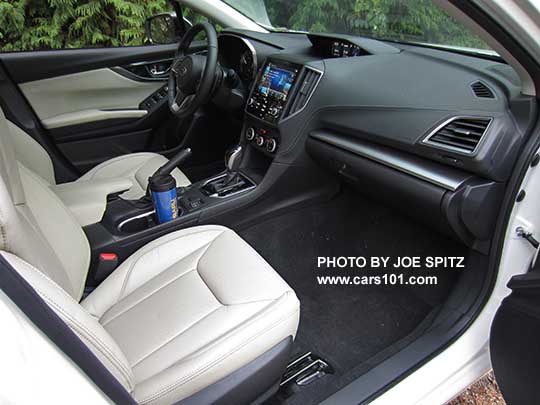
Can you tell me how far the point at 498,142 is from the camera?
42.6 inches

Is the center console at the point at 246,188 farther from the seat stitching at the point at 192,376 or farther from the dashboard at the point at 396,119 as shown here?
the seat stitching at the point at 192,376

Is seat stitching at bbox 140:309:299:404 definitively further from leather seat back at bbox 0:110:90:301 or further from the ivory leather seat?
leather seat back at bbox 0:110:90:301

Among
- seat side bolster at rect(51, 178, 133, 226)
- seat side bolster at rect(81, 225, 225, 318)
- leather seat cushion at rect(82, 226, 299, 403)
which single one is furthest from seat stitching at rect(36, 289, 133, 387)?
seat side bolster at rect(51, 178, 133, 226)

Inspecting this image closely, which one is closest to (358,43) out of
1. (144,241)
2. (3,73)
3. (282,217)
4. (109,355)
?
(282,217)

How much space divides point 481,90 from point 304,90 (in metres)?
0.62

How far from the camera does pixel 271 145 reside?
1.73 meters

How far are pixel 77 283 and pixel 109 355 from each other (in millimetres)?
435

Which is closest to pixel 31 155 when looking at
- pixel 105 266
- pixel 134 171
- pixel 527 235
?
pixel 134 171

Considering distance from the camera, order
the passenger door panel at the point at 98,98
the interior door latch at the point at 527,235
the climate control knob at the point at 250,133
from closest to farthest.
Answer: the interior door latch at the point at 527,235 → the climate control knob at the point at 250,133 → the passenger door panel at the point at 98,98

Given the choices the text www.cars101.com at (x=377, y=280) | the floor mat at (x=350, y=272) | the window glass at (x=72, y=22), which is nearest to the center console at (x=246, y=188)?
the floor mat at (x=350, y=272)

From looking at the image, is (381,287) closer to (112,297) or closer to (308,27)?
(112,297)

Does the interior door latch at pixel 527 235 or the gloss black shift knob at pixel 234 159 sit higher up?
the interior door latch at pixel 527 235

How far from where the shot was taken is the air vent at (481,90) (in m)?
1.17

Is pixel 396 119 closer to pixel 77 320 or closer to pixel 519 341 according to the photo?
pixel 519 341
